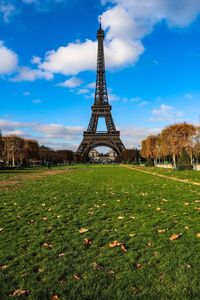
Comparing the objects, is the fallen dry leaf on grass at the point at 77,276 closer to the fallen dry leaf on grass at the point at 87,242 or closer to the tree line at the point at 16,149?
the fallen dry leaf on grass at the point at 87,242

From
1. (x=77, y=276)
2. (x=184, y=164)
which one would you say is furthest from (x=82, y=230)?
(x=184, y=164)

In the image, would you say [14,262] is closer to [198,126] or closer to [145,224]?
[145,224]

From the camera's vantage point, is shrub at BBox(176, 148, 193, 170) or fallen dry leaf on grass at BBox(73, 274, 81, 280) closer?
fallen dry leaf on grass at BBox(73, 274, 81, 280)

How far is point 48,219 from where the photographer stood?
9648 mm

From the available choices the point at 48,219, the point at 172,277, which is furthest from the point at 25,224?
the point at 172,277

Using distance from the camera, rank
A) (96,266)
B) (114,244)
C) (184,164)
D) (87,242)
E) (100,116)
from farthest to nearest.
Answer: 1. (100,116)
2. (184,164)
3. (87,242)
4. (114,244)
5. (96,266)

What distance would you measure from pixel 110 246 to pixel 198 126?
6307 cm

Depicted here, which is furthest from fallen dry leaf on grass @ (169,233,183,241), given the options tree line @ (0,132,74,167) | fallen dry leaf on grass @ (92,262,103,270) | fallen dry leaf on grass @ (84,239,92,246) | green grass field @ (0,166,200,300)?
tree line @ (0,132,74,167)

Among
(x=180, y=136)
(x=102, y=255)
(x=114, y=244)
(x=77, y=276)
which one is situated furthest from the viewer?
(x=180, y=136)

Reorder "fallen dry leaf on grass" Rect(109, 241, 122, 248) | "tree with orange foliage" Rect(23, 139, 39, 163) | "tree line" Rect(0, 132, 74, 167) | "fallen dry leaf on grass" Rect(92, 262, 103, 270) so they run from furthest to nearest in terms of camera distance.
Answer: "tree with orange foliage" Rect(23, 139, 39, 163)
"tree line" Rect(0, 132, 74, 167)
"fallen dry leaf on grass" Rect(109, 241, 122, 248)
"fallen dry leaf on grass" Rect(92, 262, 103, 270)

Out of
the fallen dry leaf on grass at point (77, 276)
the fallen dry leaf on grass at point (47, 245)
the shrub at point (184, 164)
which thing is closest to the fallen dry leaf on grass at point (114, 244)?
the fallen dry leaf on grass at point (47, 245)

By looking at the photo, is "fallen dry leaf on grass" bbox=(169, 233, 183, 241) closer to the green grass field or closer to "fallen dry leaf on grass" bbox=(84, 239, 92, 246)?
the green grass field

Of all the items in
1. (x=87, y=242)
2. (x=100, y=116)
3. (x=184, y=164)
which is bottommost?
(x=87, y=242)

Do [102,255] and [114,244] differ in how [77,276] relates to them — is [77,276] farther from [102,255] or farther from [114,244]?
[114,244]
